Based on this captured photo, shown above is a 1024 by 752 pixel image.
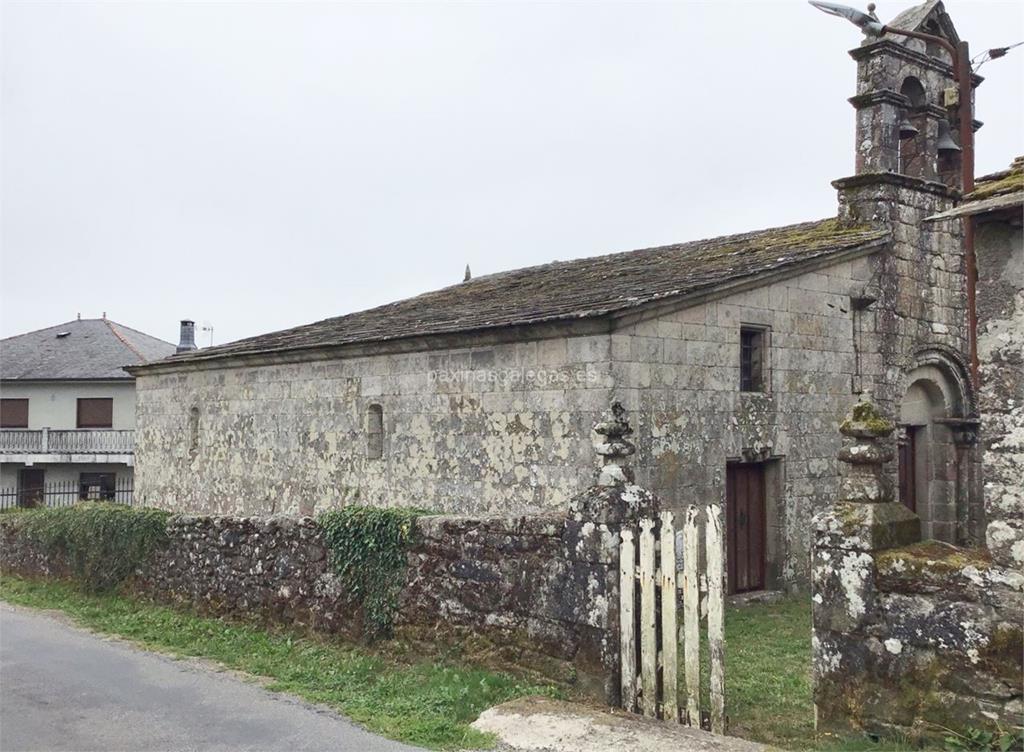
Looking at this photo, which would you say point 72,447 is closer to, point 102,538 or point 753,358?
point 102,538

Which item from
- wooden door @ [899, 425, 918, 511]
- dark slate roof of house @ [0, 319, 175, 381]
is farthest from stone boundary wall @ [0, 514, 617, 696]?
dark slate roof of house @ [0, 319, 175, 381]

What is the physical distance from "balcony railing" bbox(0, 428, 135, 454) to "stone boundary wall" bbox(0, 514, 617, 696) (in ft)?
81.0

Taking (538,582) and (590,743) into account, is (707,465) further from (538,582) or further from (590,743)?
(590,743)

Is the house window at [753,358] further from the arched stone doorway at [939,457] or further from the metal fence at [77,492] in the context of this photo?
the metal fence at [77,492]

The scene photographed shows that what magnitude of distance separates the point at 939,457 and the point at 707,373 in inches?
226

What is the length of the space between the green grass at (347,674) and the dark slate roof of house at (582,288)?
16.3 feet

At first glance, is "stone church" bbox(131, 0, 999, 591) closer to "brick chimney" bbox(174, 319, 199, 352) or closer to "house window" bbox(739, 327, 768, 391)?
"house window" bbox(739, 327, 768, 391)

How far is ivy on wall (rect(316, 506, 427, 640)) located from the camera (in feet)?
28.3

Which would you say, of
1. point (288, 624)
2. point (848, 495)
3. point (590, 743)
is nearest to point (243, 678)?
point (288, 624)

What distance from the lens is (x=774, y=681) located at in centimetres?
819

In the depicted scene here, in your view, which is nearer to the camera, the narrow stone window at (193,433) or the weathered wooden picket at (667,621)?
the weathered wooden picket at (667,621)

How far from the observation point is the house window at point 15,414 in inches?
1409

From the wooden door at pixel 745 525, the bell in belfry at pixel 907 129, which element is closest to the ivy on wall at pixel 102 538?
the wooden door at pixel 745 525

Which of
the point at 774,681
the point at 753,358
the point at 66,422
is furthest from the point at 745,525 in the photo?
the point at 66,422
